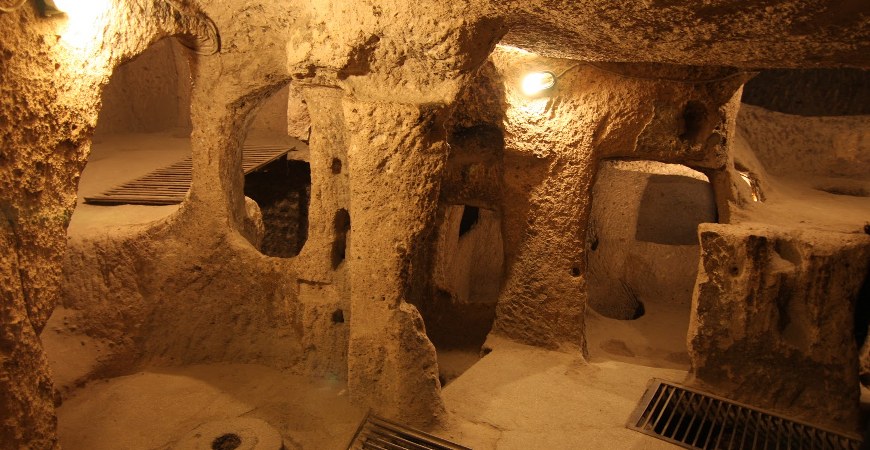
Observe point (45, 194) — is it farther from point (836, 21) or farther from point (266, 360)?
point (836, 21)

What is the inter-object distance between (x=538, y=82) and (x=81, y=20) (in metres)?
3.00

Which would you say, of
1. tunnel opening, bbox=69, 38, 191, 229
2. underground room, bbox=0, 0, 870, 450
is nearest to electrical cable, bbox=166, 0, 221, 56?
underground room, bbox=0, 0, 870, 450

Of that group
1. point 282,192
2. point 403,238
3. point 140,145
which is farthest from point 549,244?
point 140,145

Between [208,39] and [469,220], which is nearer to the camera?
[208,39]

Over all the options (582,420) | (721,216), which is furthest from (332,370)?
(721,216)

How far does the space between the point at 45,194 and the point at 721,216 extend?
4.61 metres

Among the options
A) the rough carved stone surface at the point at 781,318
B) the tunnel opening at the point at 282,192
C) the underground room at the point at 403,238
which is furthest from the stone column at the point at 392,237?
the tunnel opening at the point at 282,192

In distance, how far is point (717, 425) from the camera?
160 inches

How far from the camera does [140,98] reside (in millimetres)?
8055

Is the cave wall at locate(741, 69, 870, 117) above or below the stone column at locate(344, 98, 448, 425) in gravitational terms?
above

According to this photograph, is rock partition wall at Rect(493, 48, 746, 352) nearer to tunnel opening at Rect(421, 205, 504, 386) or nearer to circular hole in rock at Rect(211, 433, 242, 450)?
tunnel opening at Rect(421, 205, 504, 386)

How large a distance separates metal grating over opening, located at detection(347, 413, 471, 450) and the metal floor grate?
9.62 ft

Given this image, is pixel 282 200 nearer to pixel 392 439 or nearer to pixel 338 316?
pixel 338 316

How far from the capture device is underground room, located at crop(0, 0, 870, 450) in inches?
109
